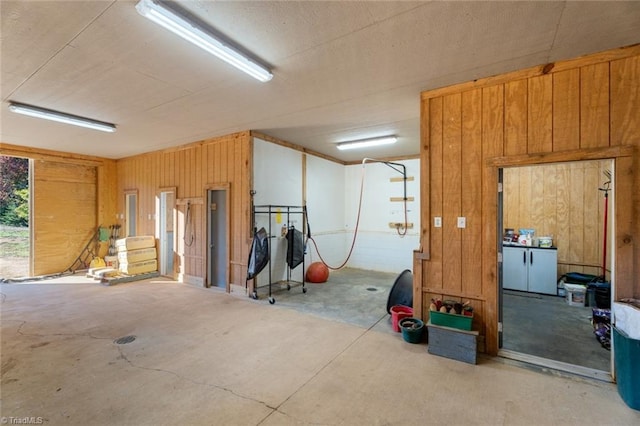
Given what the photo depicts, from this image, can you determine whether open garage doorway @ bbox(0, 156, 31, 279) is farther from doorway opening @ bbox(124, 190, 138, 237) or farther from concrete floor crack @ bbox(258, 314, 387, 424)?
concrete floor crack @ bbox(258, 314, 387, 424)

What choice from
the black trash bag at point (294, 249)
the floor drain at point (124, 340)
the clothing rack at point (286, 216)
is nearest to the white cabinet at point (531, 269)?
the black trash bag at point (294, 249)

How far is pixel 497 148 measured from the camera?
3.19m

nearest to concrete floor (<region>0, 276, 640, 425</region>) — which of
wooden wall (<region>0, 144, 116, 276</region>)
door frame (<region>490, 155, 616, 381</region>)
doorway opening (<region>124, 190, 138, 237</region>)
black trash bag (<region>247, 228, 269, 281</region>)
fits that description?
door frame (<region>490, 155, 616, 381</region>)

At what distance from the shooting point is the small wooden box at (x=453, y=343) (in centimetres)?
299

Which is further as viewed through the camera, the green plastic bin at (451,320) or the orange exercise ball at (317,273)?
the orange exercise ball at (317,273)

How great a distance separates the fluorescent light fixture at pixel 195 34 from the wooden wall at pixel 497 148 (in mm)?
2166

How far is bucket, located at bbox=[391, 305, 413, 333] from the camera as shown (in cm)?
379

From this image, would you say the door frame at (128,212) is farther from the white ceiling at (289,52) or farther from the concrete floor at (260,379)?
the concrete floor at (260,379)

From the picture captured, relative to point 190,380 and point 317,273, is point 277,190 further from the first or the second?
point 190,380

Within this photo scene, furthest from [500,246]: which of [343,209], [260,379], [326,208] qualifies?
[343,209]

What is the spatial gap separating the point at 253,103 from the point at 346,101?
130cm

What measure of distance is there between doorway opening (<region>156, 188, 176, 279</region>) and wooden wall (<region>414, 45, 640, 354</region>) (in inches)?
237

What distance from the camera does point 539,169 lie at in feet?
19.0

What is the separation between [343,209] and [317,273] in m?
2.53
